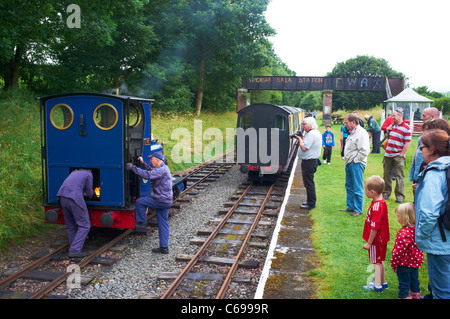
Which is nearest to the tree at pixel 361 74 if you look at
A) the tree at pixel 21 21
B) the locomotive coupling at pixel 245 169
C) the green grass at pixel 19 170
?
the green grass at pixel 19 170

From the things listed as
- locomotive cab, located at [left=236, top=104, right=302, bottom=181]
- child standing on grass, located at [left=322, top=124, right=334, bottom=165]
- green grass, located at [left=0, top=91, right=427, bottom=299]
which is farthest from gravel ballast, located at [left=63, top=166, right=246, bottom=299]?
child standing on grass, located at [left=322, top=124, right=334, bottom=165]

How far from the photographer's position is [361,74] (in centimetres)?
6656

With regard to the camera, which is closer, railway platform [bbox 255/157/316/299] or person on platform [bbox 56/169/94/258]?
railway platform [bbox 255/157/316/299]

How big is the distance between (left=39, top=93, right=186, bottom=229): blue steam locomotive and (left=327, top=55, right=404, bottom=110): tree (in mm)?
58784

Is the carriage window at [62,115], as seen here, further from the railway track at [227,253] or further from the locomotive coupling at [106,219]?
the railway track at [227,253]

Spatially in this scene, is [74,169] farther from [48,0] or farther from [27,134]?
[48,0]

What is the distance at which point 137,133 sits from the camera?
822 cm

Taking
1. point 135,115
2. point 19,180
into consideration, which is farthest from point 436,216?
point 19,180

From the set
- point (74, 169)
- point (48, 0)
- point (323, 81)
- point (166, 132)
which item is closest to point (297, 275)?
point (74, 169)

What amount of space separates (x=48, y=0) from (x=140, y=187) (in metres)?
7.17

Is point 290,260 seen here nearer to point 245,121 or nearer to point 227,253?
point 227,253

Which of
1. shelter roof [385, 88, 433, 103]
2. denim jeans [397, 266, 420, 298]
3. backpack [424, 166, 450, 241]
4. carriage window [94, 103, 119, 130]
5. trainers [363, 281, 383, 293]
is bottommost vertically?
trainers [363, 281, 383, 293]

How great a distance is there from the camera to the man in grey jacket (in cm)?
774

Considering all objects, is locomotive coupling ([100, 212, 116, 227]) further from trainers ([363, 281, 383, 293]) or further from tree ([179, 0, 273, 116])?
tree ([179, 0, 273, 116])
